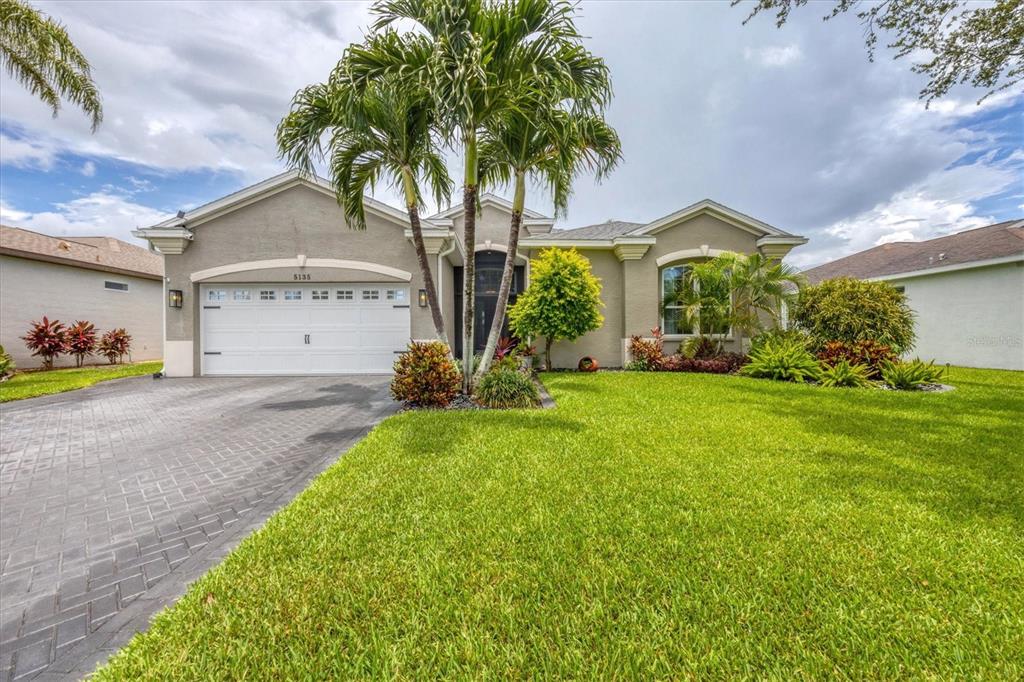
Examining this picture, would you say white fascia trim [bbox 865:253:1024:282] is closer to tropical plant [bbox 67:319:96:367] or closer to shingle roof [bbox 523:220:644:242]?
shingle roof [bbox 523:220:644:242]

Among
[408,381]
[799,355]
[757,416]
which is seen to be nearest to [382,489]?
[408,381]

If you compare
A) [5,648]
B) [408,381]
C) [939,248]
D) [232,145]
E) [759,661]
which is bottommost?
[5,648]

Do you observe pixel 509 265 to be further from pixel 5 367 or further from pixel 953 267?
pixel 953 267

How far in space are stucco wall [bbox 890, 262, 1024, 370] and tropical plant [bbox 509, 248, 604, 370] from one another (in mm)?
10068

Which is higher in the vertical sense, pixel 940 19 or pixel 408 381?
pixel 940 19

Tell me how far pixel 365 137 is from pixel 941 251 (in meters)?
20.2

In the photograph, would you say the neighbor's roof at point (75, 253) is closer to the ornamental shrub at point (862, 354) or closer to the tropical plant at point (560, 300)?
the tropical plant at point (560, 300)

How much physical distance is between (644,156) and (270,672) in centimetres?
1412

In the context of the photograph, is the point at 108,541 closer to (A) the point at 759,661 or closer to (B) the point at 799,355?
(A) the point at 759,661

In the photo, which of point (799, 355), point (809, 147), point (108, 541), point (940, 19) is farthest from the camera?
point (809, 147)

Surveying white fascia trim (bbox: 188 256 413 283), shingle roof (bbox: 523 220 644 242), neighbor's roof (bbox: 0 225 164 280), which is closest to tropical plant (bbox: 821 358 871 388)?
shingle roof (bbox: 523 220 644 242)

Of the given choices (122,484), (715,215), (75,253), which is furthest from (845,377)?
(75,253)

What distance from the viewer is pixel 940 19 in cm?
755

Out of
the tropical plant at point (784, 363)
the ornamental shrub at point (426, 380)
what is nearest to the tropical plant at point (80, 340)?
the ornamental shrub at point (426, 380)
